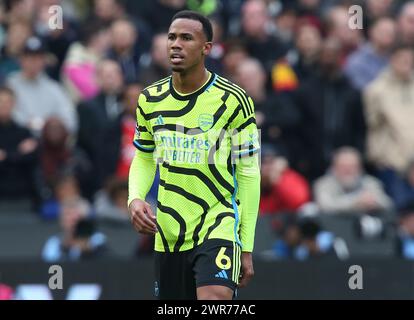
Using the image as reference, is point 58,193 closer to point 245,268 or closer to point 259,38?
point 259,38

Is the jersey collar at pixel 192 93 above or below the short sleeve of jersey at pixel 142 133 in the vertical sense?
above

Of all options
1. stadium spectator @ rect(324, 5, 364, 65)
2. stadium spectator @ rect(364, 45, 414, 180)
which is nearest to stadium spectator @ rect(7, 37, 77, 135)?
stadium spectator @ rect(364, 45, 414, 180)

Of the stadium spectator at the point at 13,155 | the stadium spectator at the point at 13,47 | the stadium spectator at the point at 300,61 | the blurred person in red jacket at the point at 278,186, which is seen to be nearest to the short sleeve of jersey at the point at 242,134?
the blurred person in red jacket at the point at 278,186

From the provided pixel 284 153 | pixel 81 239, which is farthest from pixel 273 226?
pixel 81 239

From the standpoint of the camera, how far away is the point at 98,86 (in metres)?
14.8

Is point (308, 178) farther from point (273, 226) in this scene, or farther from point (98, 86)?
point (98, 86)

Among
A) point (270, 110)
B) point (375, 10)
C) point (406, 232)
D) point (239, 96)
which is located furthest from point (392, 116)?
point (239, 96)

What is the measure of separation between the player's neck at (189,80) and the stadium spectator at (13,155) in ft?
17.0

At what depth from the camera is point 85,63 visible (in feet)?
49.9

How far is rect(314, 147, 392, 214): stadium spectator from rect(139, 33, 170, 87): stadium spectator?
2.07 meters

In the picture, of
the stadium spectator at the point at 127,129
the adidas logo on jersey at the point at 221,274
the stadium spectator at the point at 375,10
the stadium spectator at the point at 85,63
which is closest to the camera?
the adidas logo on jersey at the point at 221,274

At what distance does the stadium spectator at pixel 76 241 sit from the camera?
43.9 feet

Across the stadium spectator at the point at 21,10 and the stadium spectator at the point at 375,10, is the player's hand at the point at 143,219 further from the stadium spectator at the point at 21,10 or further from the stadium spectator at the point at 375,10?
the stadium spectator at the point at 375,10

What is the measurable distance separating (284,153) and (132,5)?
308cm
